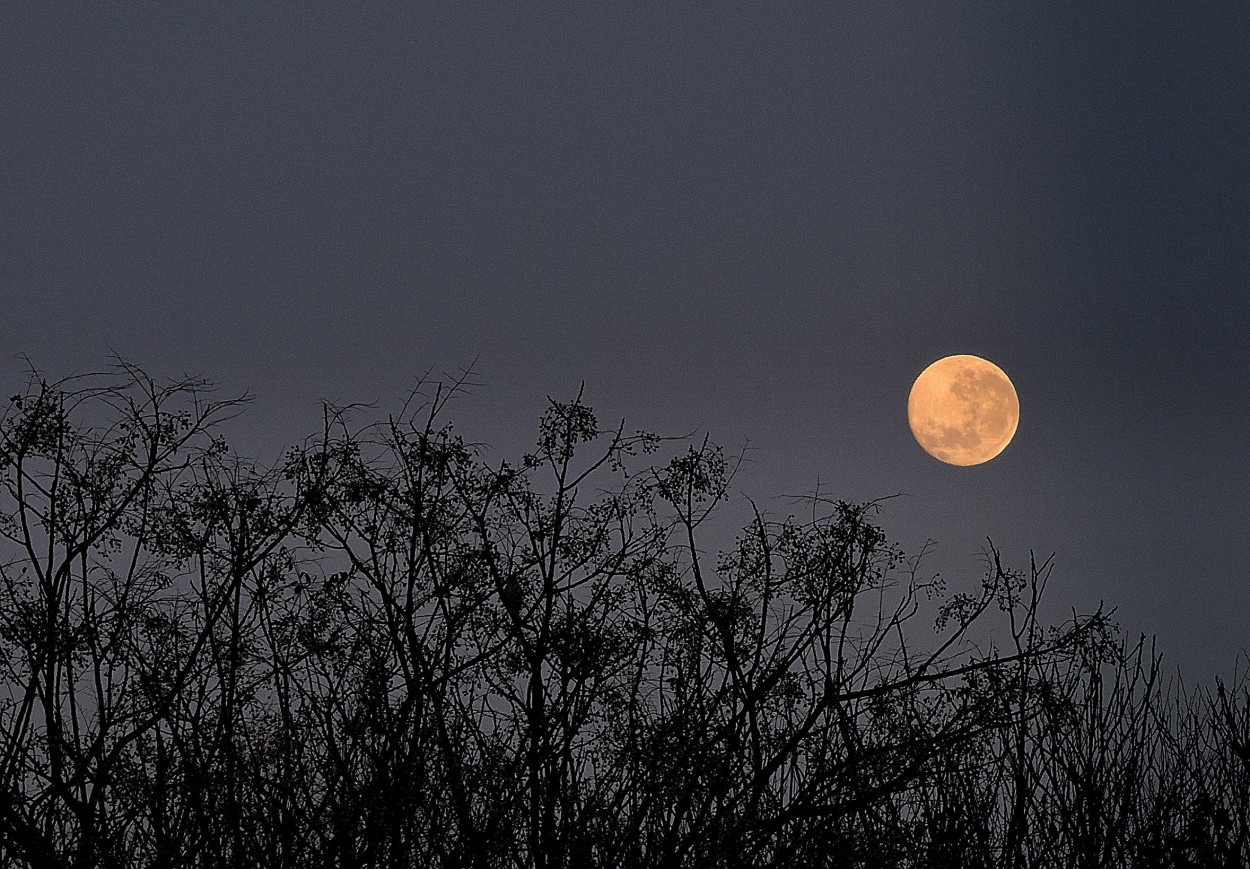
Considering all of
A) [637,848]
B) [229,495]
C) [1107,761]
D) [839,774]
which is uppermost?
[1107,761]

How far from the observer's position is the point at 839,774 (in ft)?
29.5

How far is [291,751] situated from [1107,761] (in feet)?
33.0

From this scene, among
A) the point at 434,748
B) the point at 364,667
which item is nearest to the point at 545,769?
the point at 434,748

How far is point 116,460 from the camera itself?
9461mm

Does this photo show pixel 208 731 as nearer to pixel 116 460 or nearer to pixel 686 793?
pixel 116 460

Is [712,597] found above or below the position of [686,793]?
above

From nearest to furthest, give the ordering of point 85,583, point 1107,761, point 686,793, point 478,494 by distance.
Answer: point 686,793
point 85,583
point 478,494
point 1107,761

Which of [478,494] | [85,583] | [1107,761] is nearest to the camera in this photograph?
[85,583]

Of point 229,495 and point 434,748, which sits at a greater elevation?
point 229,495

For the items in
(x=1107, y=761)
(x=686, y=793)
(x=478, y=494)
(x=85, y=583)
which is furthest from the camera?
(x=1107, y=761)

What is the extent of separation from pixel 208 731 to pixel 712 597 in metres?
3.95

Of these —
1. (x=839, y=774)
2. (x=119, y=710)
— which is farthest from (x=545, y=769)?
(x=119, y=710)

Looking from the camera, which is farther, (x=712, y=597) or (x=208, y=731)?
(x=712, y=597)

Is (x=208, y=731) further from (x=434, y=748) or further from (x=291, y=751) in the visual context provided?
(x=434, y=748)
